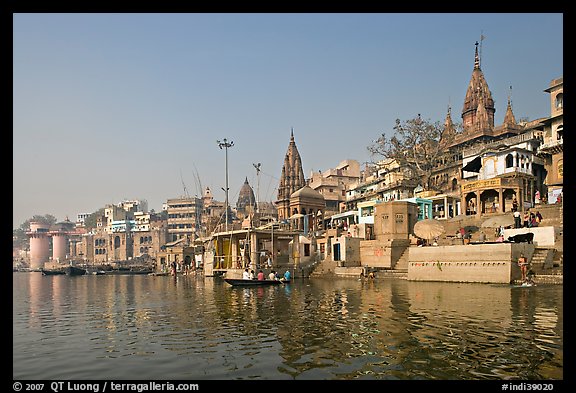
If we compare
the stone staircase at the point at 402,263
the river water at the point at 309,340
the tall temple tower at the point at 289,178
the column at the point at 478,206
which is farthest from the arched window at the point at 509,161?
the tall temple tower at the point at 289,178

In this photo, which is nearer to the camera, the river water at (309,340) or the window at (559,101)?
the river water at (309,340)

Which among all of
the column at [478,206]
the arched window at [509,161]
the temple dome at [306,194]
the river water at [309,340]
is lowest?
the river water at [309,340]

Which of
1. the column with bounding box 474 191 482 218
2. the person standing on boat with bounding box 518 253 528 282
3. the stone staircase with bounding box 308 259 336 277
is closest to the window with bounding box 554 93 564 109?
the column with bounding box 474 191 482 218

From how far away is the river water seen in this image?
1102 centimetres

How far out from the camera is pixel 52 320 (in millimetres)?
21875

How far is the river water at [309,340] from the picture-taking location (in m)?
11.0

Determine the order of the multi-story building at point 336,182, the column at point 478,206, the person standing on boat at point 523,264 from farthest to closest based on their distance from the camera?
the multi-story building at point 336,182 < the column at point 478,206 < the person standing on boat at point 523,264

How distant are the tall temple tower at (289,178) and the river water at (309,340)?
7735 centimetres

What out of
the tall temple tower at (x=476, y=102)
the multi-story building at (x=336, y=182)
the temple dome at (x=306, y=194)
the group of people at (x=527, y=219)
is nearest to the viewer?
the group of people at (x=527, y=219)

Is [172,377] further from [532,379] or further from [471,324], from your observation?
[471,324]

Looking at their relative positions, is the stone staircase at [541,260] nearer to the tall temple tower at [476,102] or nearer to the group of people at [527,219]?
the group of people at [527,219]

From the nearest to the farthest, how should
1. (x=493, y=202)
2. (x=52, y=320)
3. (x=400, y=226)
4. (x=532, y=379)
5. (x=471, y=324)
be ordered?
(x=532, y=379) → (x=471, y=324) → (x=52, y=320) → (x=400, y=226) → (x=493, y=202)

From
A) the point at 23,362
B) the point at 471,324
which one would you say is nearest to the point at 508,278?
the point at 471,324
